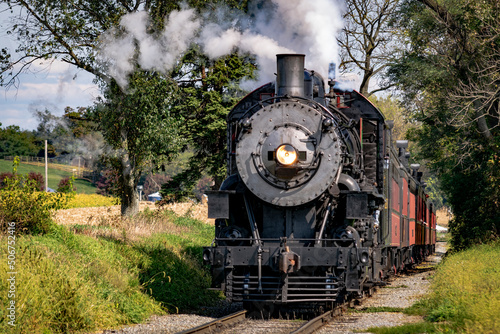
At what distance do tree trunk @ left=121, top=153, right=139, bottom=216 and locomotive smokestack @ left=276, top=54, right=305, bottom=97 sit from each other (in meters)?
11.8

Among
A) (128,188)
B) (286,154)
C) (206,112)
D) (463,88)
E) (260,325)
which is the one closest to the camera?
(260,325)

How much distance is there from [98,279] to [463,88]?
15.0m

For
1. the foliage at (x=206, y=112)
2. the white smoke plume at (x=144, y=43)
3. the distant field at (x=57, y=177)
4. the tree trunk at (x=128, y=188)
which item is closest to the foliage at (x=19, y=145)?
the distant field at (x=57, y=177)

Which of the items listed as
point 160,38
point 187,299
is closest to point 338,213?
point 187,299

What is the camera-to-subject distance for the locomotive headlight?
1070 cm

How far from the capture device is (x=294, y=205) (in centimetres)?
1079

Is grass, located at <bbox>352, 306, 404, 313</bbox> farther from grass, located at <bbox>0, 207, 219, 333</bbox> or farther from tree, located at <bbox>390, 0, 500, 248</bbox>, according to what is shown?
tree, located at <bbox>390, 0, 500, 248</bbox>

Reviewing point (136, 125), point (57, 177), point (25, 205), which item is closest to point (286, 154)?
point (25, 205)

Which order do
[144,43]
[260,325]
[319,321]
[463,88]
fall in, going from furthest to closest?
[463,88] → [144,43] → [260,325] → [319,321]

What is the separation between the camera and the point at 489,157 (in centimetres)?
2291

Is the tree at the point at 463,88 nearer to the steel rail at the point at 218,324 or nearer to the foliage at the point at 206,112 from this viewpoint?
the foliage at the point at 206,112

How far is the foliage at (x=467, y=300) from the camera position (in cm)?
807

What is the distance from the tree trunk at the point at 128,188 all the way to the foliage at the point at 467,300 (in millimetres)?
12213

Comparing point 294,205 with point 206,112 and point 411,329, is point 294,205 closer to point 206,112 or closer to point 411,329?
point 411,329
